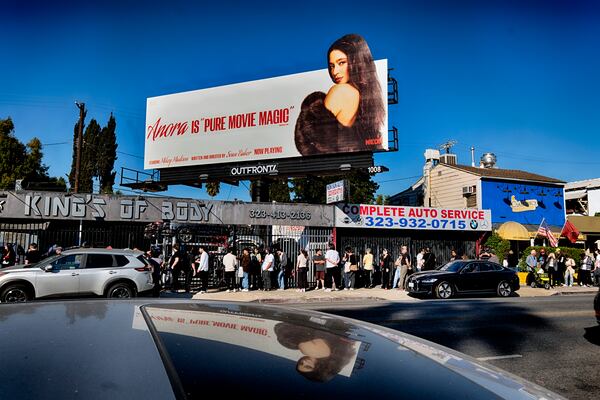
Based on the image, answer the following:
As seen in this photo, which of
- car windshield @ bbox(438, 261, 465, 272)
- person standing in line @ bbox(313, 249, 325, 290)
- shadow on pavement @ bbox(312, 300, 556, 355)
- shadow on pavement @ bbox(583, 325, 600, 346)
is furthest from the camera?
person standing in line @ bbox(313, 249, 325, 290)

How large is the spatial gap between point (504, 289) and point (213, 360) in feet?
57.1

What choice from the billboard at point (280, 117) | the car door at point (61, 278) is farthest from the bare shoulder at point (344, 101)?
the car door at point (61, 278)

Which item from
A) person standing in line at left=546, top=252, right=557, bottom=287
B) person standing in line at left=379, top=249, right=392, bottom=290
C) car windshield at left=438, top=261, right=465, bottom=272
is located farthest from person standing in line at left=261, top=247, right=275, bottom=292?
person standing in line at left=546, top=252, right=557, bottom=287

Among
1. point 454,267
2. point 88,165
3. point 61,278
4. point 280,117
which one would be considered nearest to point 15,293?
point 61,278

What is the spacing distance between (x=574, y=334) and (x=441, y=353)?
26.1ft

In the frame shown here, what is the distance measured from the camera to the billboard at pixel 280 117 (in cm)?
2383

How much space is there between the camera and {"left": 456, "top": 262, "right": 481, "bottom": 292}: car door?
52.3ft

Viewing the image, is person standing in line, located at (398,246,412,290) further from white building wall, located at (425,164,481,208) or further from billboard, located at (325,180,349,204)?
white building wall, located at (425,164,481,208)

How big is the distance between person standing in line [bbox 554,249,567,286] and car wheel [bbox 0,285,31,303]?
23.0 m

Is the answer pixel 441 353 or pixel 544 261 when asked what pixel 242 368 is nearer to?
pixel 441 353

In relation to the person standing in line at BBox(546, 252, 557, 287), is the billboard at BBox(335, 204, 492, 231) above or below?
above

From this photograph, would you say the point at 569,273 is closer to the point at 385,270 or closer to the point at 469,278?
the point at 385,270

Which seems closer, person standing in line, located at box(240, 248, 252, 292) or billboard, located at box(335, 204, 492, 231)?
person standing in line, located at box(240, 248, 252, 292)

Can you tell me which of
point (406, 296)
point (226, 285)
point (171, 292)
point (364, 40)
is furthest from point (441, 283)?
point (364, 40)
